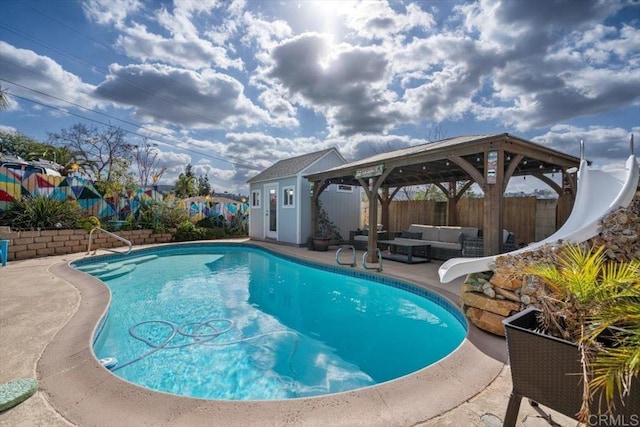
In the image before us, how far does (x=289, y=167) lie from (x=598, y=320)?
39.5ft

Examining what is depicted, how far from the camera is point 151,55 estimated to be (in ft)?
40.4

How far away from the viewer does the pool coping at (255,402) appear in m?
1.98

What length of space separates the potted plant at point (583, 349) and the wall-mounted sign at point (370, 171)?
6.04 meters

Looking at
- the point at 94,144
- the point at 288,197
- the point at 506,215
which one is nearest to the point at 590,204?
the point at 506,215

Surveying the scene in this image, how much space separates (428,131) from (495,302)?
19.0 meters

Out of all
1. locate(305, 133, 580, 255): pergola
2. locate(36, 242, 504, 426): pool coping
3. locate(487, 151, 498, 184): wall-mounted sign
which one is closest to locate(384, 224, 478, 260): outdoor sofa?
locate(305, 133, 580, 255): pergola

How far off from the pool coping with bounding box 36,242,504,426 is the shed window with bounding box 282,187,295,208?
961cm

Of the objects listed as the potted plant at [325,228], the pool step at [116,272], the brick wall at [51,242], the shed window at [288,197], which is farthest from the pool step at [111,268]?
the potted plant at [325,228]

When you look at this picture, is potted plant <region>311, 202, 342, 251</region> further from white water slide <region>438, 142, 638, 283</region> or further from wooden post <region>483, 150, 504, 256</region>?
white water slide <region>438, 142, 638, 283</region>

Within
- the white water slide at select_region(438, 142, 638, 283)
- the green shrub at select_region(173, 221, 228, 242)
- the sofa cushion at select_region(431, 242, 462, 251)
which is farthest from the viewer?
the green shrub at select_region(173, 221, 228, 242)

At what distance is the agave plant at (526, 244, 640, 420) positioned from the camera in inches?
49.6

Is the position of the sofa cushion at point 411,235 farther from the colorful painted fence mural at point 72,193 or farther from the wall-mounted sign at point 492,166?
the colorful painted fence mural at point 72,193

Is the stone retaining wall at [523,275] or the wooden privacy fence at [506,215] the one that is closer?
the stone retaining wall at [523,275]

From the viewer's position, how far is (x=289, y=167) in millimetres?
12930
